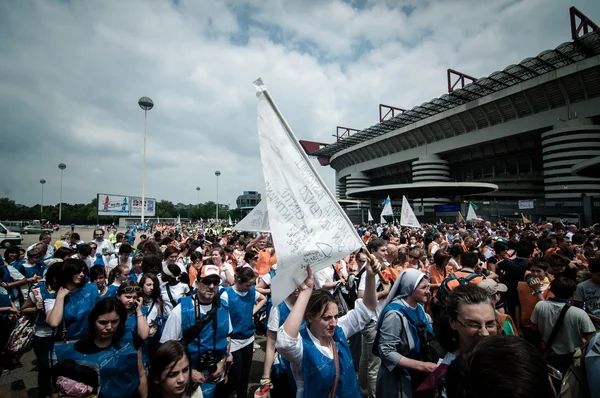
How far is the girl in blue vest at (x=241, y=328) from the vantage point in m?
3.31

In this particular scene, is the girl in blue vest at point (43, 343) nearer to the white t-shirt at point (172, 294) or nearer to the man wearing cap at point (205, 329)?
the white t-shirt at point (172, 294)

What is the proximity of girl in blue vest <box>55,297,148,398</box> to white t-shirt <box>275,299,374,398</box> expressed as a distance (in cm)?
132

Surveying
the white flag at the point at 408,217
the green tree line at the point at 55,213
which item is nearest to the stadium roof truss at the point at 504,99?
the white flag at the point at 408,217

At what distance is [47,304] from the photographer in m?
3.25

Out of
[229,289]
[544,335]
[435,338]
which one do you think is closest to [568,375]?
[435,338]

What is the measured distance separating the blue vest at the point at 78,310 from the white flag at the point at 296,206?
241 cm

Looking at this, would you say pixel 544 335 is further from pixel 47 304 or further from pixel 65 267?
pixel 47 304

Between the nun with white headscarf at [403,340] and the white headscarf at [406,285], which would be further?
the white headscarf at [406,285]

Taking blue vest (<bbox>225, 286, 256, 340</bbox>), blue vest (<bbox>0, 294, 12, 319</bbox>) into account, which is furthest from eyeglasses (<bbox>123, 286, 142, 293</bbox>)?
blue vest (<bbox>0, 294, 12, 319</bbox>)

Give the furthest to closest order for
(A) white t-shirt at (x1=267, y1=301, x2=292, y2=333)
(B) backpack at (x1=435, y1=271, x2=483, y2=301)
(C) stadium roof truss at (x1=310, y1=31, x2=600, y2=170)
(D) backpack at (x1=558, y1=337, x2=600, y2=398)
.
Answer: (C) stadium roof truss at (x1=310, y1=31, x2=600, y2=170) < (B) backpack at (x1=435, y1=271, x2=483, y2=301) < (A) white t-shirt at (x1=267, y1=301, x2=292, y2=333) < (D) backpack at (x1=558, y1=337, x2=600, y2=398)

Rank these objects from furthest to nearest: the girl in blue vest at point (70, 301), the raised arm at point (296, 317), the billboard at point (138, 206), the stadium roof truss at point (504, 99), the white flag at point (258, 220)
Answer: the billboard at point (138, 206), the stadium roof truss at point (504, 99), the white flag at point (258, 220), the girl in blue vest at point (70, 301), the raised arm at point (296, 317)

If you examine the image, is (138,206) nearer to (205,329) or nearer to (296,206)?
(205,329)

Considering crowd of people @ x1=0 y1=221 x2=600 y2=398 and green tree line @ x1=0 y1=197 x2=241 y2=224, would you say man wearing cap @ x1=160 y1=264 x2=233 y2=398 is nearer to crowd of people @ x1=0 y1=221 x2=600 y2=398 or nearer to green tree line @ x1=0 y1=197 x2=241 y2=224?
crowd of people @ x1=0 y1=221 x2=600 y2=398

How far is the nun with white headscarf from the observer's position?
7.63ft
